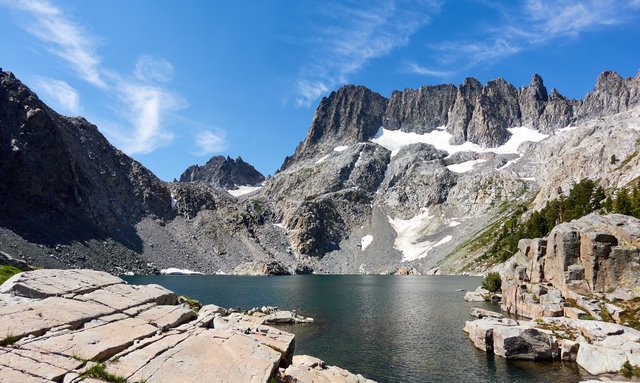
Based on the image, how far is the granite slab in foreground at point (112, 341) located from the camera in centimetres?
1628

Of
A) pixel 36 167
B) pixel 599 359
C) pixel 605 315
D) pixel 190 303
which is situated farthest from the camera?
pixel 36 167

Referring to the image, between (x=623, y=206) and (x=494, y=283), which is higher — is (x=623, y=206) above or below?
above

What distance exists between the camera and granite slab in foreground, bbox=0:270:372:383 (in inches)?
641

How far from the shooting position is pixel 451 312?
2815 inches

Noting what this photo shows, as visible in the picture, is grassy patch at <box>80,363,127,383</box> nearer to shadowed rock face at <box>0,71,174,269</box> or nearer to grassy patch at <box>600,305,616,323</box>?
grassy patch at <box>600,305,616,323</box>

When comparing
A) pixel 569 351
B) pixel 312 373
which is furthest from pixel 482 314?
pixel 312 373

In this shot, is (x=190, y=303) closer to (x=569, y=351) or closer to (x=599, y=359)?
(x=569, y=351)

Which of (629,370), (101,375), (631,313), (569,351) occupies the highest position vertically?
(631,313)

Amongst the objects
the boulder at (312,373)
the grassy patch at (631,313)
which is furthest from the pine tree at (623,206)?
the boulder at (312,373)

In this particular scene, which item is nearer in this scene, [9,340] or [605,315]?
[9,340]

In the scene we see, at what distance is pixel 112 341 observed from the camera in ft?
62.2

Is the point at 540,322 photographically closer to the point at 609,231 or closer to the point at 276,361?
the point at 609,231

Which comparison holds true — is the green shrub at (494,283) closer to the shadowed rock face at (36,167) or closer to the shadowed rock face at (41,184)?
the shadowed rock face at (41,184)

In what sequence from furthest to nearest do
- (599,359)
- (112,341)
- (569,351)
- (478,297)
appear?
(478,297) < (569,351) < (599,359) < (112,341)
